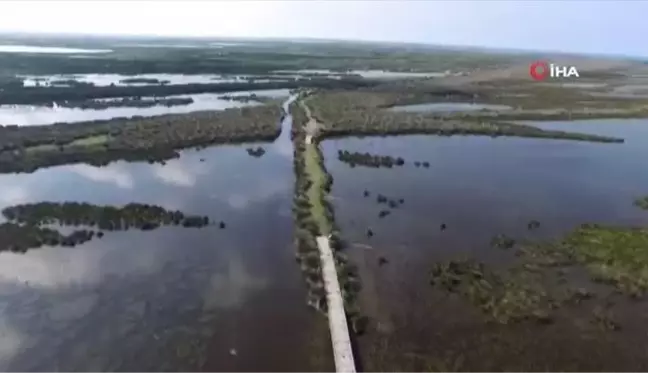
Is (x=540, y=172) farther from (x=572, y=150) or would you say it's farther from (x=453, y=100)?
(x=453, y=100)

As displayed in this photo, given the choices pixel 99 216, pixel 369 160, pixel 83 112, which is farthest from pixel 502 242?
pixel 83 112

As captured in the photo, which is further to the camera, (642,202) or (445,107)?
(445,107)

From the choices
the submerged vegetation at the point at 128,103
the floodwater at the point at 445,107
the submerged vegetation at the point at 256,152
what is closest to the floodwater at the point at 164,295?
the submerged vegetation at the point at 256,152

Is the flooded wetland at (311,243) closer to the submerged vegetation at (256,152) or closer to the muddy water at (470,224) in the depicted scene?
the muddy water at (470,224)

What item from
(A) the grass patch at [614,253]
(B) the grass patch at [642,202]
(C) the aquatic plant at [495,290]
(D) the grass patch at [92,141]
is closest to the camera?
(C) the aquatic plant at [495,290]

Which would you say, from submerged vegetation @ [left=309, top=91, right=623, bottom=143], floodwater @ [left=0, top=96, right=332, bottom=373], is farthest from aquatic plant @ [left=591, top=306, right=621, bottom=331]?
submerged vegetation @ [left=309, top=91, right=623, bottom=143]

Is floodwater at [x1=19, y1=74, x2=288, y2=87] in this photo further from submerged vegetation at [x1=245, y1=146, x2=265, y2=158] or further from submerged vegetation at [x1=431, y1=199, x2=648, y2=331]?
submerged vegetation at [x1=431, y1=199, x2=648, y2=331]

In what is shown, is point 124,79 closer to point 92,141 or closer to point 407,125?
point 92,141
